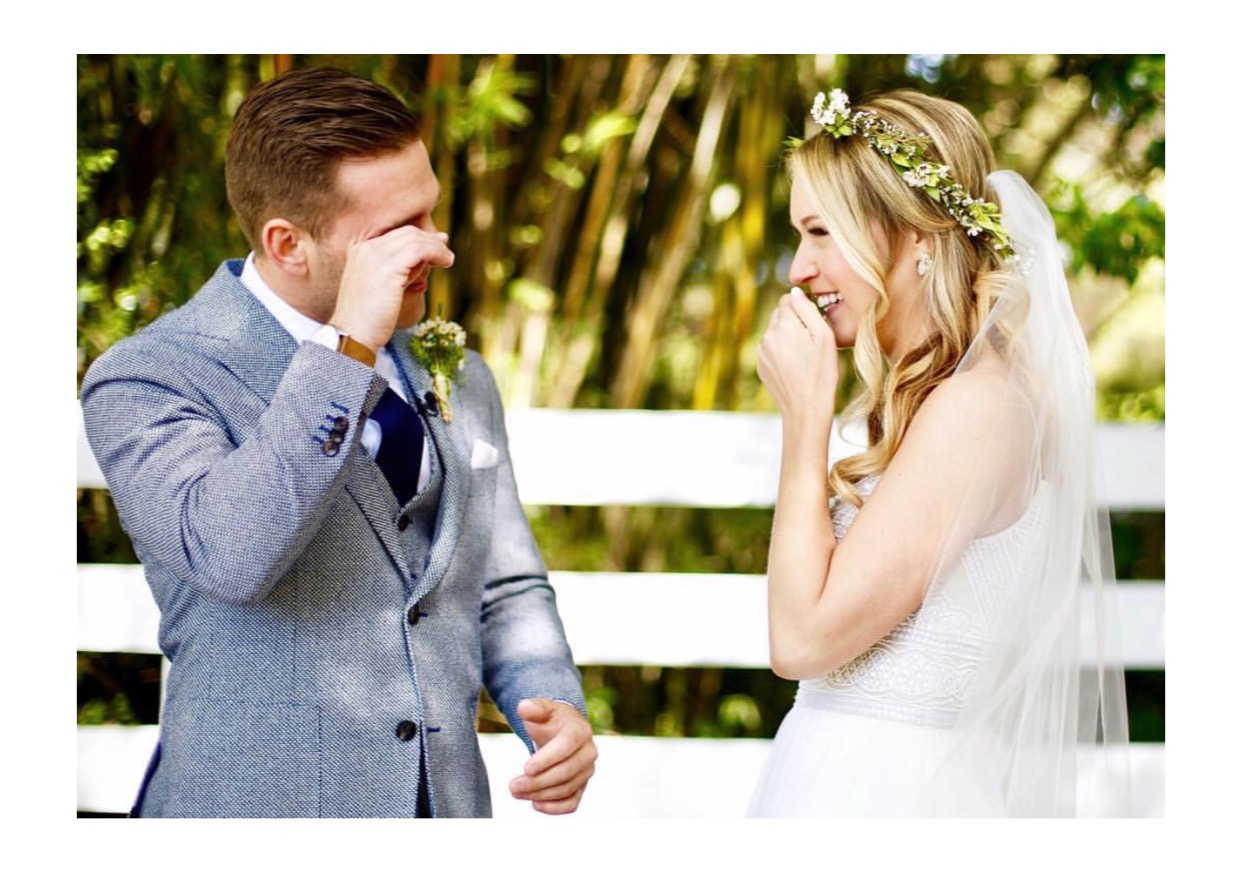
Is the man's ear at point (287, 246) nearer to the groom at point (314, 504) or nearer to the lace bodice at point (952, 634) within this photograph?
the groom at point (314, 504)

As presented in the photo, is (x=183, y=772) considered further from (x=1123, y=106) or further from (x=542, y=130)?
(x=1123, y=106)

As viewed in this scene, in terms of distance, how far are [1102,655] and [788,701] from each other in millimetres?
1699

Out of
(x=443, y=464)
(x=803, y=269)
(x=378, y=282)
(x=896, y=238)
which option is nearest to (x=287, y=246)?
(x=378, y=282)

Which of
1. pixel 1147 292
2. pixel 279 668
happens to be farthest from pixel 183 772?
pixel 1147 292

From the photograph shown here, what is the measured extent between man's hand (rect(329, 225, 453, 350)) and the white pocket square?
0.31 meters

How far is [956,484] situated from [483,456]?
0.66 metres

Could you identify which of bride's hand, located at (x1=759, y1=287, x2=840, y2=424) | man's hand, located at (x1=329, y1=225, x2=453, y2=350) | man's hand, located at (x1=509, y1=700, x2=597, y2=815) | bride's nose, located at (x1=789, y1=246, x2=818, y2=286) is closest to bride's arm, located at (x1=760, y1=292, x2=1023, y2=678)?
bride's hand, located at (x1=759, y1=287, x2=840, y2=424)

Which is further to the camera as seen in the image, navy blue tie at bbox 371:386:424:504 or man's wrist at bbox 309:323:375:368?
navy blue tie at bbox 371:386:424:504

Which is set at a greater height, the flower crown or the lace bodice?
the flower crown

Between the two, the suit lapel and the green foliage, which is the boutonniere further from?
the green foliage

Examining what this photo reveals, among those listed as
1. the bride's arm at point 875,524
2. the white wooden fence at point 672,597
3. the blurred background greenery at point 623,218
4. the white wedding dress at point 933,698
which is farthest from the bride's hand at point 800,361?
the blurred background greenery at point 623,218

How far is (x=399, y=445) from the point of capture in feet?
5.54

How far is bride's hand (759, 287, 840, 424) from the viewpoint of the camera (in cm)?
165

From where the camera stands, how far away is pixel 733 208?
317 cm
